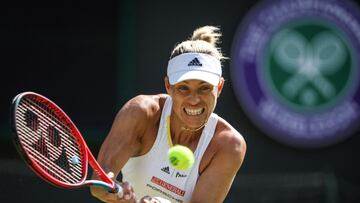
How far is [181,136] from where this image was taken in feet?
14.1

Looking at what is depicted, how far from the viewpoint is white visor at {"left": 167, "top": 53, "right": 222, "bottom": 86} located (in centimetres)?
400

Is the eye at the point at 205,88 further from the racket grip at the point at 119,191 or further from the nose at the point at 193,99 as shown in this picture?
the racket grip at the point at 119,191

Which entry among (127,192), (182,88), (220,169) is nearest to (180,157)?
(127,192)

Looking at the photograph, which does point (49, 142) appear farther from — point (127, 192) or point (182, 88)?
point (182, 88)

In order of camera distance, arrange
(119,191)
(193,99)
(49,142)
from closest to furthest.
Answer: (119,191) < (49,142) < (193,99)

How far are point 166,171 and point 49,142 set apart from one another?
681 mm

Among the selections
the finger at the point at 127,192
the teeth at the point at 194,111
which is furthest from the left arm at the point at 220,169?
the finger at the point at 127,192

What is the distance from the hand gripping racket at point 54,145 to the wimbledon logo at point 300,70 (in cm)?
273

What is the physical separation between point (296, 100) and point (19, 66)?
78.6 inches

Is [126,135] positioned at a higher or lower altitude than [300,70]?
lower

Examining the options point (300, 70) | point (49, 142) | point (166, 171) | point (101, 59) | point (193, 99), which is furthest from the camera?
point (300, 70)

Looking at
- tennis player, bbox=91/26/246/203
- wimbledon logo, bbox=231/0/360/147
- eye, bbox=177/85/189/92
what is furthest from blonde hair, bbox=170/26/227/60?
wimbledon logo, bbox=231/0/360/147

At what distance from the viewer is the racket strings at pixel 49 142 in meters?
3.67

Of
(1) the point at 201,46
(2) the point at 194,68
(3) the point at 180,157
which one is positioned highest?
(1) the point at 201,46
